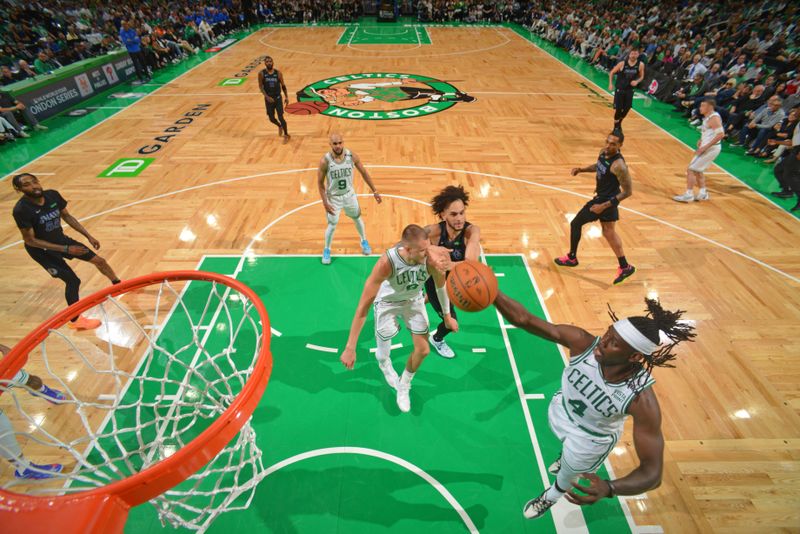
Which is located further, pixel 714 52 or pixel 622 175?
pixel 714 52

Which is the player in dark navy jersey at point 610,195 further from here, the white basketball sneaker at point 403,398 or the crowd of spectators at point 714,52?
the crowd of spectators at point 714,52

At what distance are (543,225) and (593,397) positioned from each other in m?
5.09

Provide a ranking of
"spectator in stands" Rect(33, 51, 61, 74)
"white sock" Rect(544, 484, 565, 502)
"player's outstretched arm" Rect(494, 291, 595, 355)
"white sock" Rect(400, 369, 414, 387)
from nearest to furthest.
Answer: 1. "player's outstretched arm" Rect(494, 291, 595, 355)
2. "white sock" Rect(544, 484, 565, 502)
3. "white sock" Rect(400, 369, 414, 387)
4. "spectator in stands" Rect(33, 51, 61, 74)

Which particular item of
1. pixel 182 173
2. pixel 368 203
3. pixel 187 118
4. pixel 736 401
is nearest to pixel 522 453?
pixel 736 401

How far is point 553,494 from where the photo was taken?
10.5 ft

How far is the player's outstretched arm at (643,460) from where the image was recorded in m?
2.36

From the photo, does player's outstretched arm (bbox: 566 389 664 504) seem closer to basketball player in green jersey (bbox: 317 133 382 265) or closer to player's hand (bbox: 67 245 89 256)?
basketball player in green jersey (bbox: 317 133 382 265)

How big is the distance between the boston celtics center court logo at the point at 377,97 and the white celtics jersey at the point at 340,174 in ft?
21.5

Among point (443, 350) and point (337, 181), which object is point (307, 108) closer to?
point (337, 181)

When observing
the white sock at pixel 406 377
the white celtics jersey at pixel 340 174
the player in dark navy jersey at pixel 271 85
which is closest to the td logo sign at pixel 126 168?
the player in dark navy jersey at pixel 271 85

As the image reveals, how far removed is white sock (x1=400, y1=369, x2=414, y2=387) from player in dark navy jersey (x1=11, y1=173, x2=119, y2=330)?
4138 millimetres

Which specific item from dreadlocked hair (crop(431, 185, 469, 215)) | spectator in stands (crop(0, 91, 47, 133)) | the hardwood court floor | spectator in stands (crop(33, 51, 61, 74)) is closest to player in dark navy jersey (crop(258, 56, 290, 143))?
the hardwood court floor

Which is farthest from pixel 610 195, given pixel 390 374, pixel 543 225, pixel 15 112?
pixel 15 112

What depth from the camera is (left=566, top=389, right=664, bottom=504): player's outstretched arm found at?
2.36 metres
